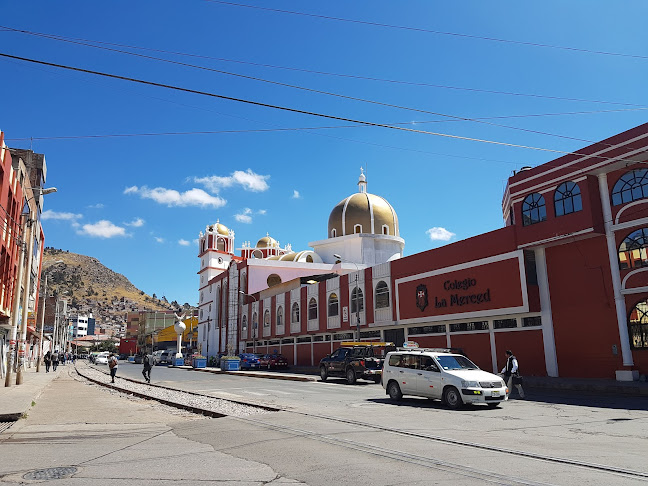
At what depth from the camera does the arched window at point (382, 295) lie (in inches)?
1439

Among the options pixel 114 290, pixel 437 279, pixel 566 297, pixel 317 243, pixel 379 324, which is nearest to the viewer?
pixel 566 297

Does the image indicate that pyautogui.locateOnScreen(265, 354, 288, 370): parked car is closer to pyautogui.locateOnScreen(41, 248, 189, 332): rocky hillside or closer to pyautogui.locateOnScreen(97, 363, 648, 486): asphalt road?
pyautogui.locateOnScreen(97, 363, 648, 486): asphalt road

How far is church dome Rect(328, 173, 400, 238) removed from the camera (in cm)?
6172

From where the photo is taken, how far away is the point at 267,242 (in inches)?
3639

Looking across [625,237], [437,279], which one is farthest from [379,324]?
[625,237]

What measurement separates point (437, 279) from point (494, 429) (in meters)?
21.3

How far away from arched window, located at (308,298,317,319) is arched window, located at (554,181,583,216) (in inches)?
1005

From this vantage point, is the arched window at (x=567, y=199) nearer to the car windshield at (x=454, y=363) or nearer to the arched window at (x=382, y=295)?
the car windshield at (x=454, y=363)

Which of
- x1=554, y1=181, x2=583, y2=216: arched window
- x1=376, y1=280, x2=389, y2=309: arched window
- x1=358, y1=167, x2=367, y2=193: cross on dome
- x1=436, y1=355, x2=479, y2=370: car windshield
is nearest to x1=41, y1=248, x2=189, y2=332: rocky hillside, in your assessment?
x1=358, y1=167, x2=367, y2=193: cross on dome

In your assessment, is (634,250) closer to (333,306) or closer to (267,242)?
(333,306)

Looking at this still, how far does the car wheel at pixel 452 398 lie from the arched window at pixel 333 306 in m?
27.7

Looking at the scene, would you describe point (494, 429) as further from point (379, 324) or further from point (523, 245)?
Answer: point (379, 324)

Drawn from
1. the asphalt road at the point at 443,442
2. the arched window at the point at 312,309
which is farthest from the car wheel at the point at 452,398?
the arched window at the point at 312,309

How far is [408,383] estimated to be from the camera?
16156 mm
